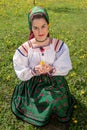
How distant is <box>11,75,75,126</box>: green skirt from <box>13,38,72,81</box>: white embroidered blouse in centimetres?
22

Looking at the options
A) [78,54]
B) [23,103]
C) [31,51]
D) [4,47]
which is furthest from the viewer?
[4,47]

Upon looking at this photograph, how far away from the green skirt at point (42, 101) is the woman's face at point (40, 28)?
0.75 metres

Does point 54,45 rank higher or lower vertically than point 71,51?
higher

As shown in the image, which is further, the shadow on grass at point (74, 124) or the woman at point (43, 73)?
the shadow on grass at point (74, 124)

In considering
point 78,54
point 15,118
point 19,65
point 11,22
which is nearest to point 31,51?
point 19,65

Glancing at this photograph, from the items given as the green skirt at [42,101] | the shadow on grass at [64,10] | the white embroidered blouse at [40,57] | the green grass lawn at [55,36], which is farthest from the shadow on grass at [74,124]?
the shadow on grass at [64,10]

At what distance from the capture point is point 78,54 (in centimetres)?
835

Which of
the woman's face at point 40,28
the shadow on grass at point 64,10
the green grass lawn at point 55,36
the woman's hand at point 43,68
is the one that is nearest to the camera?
the woman's face at point 40,28

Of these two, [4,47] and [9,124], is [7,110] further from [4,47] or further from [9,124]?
[4,47]

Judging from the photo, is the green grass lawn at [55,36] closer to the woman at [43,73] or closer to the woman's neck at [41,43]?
the woman at [43,73]

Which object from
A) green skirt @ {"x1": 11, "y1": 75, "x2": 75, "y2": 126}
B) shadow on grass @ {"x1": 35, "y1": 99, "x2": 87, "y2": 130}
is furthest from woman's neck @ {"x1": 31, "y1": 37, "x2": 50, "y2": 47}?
shadow on grass @ {"x1": 35, "y1": 99, "x2": 87, "y2": 130}

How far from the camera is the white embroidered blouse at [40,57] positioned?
16.6 feet

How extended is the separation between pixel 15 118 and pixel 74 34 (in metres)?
5.82

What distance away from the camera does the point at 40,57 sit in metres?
5.05
